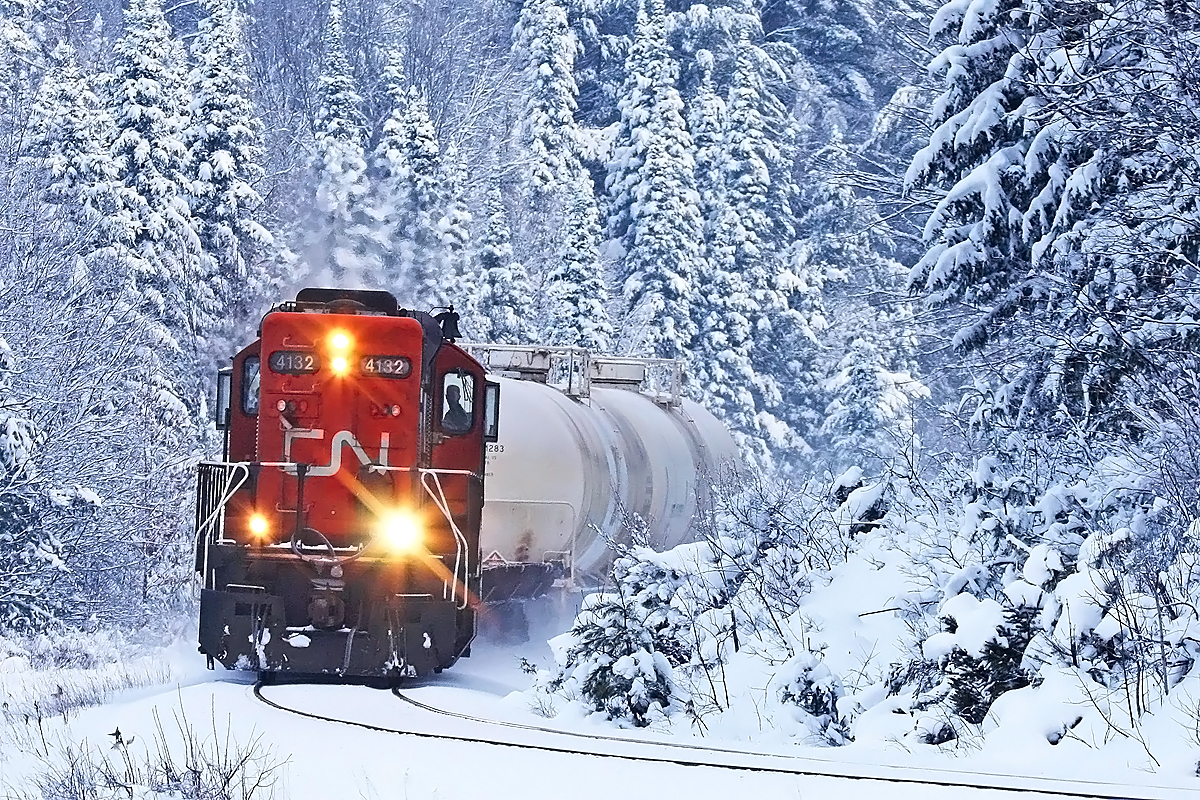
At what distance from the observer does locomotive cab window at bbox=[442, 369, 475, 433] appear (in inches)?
632

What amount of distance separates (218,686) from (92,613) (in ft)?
41.5

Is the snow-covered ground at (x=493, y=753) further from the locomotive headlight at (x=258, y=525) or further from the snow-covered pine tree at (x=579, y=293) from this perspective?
the snow-covered pine tree at (x=579, y=293)

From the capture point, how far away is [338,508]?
14.9 meters

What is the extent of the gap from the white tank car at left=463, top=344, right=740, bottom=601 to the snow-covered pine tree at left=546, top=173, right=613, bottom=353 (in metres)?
18.0

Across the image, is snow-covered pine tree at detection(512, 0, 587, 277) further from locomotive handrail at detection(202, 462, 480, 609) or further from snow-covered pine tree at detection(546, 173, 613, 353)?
locomotive handrail at detection(202, 462, 480, 609)

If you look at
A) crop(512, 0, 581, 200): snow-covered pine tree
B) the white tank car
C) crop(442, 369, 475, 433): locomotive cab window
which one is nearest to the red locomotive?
crop(442, 369, 475, 433): locomotive cab window

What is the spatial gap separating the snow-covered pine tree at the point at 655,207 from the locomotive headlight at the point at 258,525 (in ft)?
110

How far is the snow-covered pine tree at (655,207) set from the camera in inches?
1962

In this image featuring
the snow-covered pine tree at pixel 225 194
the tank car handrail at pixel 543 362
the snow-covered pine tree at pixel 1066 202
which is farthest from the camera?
the snow-covered pine tree at pixel 225 194

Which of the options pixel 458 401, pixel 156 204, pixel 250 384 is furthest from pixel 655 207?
pixel 250 384

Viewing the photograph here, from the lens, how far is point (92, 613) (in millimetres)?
25703

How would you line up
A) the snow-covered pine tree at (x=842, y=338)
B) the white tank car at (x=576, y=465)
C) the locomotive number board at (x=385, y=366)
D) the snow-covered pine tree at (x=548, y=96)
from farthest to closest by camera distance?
the snow-covered pine tree at (x=548, y=96) → the snow-covered pine tree at (x=842, y=338) → the white tank car at (x=576, y=465) → the locomotive number board at (x=385, y=366)

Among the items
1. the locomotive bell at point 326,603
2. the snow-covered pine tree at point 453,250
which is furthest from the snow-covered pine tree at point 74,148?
the locomotive bell at point 326,603

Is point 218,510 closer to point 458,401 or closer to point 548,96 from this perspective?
point 458,401
